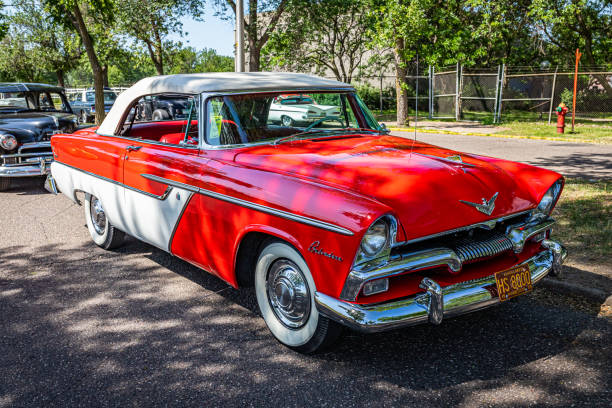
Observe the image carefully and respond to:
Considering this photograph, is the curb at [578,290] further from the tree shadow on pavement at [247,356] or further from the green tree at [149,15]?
the green tree at [149,15]

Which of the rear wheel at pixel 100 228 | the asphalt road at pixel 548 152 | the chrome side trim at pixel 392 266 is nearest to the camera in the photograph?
the chrome side trim at pixel 392 266

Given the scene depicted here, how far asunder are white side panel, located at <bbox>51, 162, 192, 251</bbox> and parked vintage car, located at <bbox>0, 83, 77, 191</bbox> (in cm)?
347

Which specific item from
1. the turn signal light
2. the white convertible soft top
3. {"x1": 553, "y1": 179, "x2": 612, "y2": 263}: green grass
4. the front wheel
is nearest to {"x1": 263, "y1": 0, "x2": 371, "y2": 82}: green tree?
{"x1": 553, "y1": 179, "x2": 612, "y2": 263}: green grass

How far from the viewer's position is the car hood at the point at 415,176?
296 centimetres

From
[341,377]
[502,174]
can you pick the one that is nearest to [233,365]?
[341,377]

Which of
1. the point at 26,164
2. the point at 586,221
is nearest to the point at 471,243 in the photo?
the point at 586,221

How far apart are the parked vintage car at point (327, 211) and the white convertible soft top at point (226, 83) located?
0.05 feet

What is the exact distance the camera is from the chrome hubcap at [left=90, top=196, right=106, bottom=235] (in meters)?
5.43

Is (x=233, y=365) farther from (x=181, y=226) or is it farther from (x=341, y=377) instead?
(x=181, y=226)

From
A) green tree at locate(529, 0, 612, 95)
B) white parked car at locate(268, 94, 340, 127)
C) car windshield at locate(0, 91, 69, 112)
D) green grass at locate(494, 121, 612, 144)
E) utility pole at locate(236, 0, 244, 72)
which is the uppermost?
green tree at locate(529, 0, 612, 95)

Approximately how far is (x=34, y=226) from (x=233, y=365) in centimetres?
440

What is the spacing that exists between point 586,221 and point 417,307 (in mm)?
3719

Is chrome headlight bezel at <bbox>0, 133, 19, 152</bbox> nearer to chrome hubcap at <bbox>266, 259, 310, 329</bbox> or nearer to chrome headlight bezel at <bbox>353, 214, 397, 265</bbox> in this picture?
chrome hubcap at <bbox>266, 259, 310, 329</bbox>

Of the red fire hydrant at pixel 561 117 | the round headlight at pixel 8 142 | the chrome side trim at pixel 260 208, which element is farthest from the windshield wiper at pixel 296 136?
the red fire hydrant at pixel 561 117
